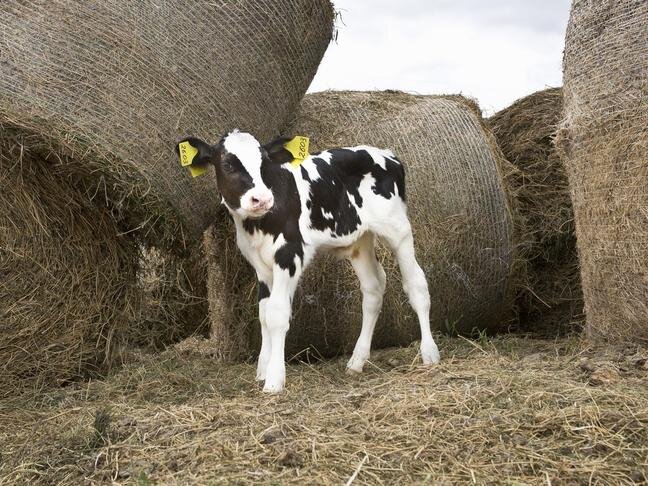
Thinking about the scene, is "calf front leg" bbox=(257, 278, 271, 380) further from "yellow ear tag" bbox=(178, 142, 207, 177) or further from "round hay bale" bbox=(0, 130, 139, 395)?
"round hay bale" bbox=(0, 130, 139, 395)

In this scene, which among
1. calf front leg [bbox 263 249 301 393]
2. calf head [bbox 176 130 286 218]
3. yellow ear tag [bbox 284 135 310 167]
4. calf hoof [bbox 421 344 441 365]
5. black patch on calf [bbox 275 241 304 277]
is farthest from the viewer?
calf hoof [bbox 421 344 441 365]

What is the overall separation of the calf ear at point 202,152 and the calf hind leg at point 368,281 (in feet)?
4.00

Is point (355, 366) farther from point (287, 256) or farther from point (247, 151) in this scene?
point (247, 151)

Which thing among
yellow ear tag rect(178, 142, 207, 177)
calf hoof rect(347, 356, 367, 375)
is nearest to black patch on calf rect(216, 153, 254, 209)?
yellow ear tag rect(178, 142, 207, 177)

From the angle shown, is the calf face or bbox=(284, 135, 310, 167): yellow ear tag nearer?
the calf face

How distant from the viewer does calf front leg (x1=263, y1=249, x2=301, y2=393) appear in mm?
4945

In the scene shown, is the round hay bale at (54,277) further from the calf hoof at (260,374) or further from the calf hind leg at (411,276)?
the calf hind leg at (411,276)

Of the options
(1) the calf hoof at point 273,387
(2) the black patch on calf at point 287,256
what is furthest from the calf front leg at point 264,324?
(1) the calf hoof at point 273,387

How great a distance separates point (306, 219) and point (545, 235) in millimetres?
2604

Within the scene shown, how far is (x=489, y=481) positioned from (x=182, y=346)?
13.4ft

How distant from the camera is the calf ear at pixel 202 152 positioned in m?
4.96

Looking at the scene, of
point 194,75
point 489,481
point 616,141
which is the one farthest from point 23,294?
point 616,141

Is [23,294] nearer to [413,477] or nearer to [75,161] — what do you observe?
[75,161]

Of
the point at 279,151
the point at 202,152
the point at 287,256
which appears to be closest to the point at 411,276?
the point at 287,256
